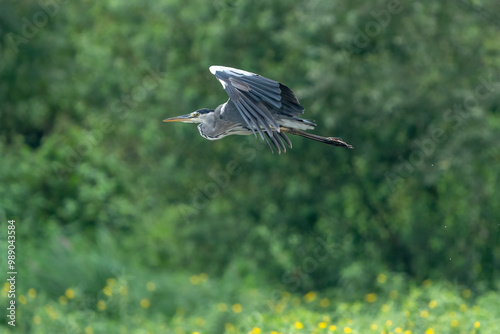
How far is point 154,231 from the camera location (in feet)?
48.5

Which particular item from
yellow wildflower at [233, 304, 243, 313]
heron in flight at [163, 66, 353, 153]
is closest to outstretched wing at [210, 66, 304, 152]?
heron in flight at [163, 66, 353, 153]

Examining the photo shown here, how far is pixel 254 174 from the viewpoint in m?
13.1

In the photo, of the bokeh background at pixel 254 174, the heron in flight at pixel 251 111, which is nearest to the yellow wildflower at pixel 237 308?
the bokeh background at pixel 254 174

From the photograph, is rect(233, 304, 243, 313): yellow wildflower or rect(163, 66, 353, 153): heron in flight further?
rect(233, 304, 243, 313): yellow wildflower

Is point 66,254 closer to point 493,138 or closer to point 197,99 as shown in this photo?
point 197,99

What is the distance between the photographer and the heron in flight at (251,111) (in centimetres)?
502

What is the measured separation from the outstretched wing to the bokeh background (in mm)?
5132

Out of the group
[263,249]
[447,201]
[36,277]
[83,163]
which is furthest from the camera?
[83,163]

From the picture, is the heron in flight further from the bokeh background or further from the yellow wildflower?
the yellow wildflower

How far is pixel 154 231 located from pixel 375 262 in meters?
3.90

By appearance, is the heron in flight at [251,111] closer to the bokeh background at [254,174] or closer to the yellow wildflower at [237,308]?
the bokeh background at [254,174]

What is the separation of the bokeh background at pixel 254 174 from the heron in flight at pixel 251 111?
16.8 feet

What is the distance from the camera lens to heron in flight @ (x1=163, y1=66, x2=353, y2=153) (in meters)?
5.02

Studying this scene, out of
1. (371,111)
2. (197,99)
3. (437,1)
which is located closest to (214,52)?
(197,99)
